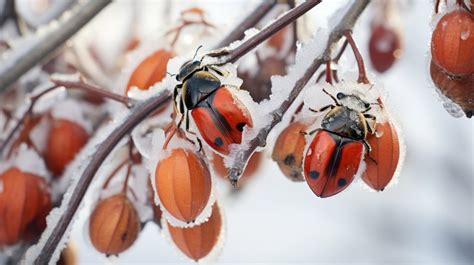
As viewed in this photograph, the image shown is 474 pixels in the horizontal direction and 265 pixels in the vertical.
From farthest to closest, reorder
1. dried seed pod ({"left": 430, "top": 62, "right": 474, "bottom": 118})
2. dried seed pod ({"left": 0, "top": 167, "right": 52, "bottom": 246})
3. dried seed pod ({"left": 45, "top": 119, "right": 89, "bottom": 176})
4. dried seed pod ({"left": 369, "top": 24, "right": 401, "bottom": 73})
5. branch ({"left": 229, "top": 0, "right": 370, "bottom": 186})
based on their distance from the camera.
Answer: dried seed pod ({"left": 369, "top": 24, "right": 401, "bottom": 73}), dried seed pod ({"left": 45, "top": 119, "right": 89, "bottom": 176}), dried seed pod ({"left": 0, "top": 167, "right": 52, "bottom": 246}), dried seed pod ({"left": 430, "top": 62, "right": 474, "bottom": 118}), branch ({"left": 229, "top": 0, "right": 370, "bottom": 186})

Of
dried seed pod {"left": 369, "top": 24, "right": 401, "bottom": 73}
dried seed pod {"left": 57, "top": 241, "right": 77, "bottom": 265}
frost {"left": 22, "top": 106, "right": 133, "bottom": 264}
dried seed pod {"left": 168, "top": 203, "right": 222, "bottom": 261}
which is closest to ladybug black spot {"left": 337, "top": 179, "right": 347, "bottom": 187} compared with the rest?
dried seed pod {"left": 168, "top": 203, "right": 222, "bottom": 261}

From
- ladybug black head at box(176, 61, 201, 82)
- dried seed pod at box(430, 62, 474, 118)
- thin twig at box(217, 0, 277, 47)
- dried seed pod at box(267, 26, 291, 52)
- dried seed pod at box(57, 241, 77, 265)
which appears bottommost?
dried seed pod at box(57, 241, 77, 265)

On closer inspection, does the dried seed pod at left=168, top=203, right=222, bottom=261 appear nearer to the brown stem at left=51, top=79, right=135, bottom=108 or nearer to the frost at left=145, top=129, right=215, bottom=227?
the frost at left=145, top=129, right=215, bottom=227

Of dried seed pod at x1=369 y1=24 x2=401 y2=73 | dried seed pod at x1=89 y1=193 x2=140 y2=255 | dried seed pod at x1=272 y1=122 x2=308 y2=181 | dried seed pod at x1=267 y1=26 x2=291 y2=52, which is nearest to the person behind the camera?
dried seed pod at x1=272 y1=122 x2=308 y2=181

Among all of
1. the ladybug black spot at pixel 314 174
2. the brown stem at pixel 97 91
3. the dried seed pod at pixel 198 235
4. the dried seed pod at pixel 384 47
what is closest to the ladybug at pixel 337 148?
the ladybug black spot at pixel 314 174

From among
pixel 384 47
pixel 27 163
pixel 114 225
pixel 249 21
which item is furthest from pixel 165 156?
pixel 384 47

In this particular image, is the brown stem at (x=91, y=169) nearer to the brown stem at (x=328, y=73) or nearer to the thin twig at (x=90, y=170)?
the thin twig at (x=90, y=170)
